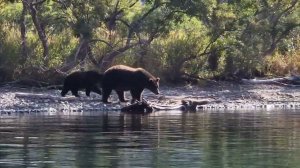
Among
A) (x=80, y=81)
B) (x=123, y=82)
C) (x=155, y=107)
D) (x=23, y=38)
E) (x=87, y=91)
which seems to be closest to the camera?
(x=155, y=107)

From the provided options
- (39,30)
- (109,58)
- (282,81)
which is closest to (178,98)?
(109,58)

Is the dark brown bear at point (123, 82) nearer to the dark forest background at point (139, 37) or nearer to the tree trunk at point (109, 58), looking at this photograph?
the dark forest background at point (139, 37)

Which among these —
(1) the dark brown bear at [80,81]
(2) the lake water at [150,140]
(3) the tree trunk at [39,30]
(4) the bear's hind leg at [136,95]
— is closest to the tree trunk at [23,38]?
(3) the tree trunk at [39,30]

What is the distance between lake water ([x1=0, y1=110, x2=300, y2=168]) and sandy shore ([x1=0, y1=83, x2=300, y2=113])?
2.14 meters

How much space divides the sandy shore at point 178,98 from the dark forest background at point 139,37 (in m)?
1.15

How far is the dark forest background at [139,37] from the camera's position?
36062 millimetres

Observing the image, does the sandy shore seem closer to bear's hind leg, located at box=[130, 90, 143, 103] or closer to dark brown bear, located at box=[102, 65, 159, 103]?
bear's hind leg, located at box=[130, 90, 143, 103]

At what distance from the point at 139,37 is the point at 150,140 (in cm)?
1835

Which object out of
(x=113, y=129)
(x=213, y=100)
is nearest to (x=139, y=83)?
(x=213, y=100)

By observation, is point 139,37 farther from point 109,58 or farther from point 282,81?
point 282,81

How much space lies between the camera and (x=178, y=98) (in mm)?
32531

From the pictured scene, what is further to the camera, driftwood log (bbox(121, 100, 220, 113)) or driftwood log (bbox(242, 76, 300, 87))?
driftwood log (bbox(242, 76, 300, 87))

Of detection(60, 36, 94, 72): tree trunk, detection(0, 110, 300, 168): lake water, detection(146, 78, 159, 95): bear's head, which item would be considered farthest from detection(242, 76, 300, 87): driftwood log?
detection(0, 110, 300, 168): lake water

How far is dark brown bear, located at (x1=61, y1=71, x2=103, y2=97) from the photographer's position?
33.0 meters
